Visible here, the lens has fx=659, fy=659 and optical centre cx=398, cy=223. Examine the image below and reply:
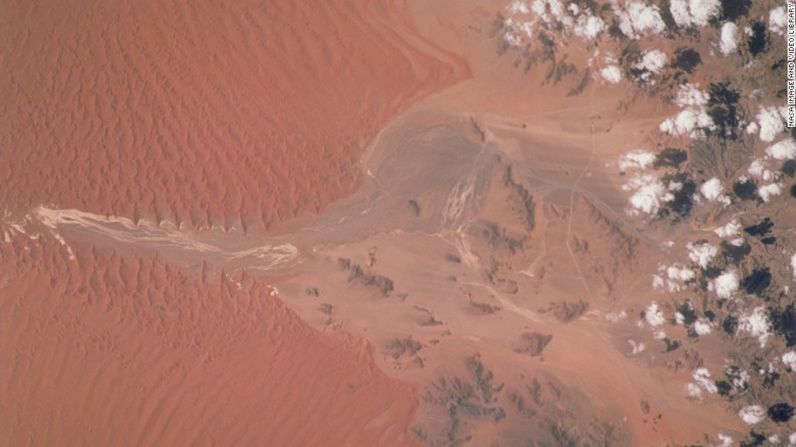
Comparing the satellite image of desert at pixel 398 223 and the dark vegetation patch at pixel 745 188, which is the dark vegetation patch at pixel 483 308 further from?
the dark vegetation patch at pixel 745 188

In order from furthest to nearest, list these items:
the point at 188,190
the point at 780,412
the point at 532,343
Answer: the point at 188,190, the point at 532,343, the point at 780,412

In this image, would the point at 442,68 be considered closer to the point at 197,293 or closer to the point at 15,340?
the point at 197,293

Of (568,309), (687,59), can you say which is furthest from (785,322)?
(687,59)

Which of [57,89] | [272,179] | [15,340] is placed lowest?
[15,340]

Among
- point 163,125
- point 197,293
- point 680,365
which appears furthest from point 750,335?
point 163,125

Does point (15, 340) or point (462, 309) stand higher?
point (15, 340)

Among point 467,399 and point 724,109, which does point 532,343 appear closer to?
point 467,399

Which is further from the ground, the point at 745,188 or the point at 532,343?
the point at 745,188

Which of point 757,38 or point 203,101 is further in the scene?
point 203,101
